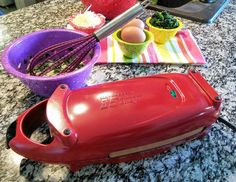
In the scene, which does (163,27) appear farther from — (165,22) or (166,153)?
(166,153)

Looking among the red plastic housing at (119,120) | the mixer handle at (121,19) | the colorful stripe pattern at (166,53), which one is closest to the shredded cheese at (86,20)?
the colorful stripe pattern at (166,53)

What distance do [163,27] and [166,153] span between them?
0.37 meters

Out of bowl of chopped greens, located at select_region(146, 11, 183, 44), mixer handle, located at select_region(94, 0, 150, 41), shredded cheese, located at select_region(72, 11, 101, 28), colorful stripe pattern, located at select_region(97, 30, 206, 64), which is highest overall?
mixer handle, located at select_region(94, 0, 150, 41)

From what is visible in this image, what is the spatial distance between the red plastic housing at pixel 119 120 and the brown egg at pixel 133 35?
0.21 meters

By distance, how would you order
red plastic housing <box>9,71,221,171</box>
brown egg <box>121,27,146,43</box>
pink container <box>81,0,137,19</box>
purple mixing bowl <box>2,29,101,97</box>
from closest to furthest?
red plastic housing <box>9,71,221,171</box> → purple mixing bowl <box>2,29,101,97</box> → brown egg <box>121,27,146,43</box> → pink container <box>81,0,137,19</box>

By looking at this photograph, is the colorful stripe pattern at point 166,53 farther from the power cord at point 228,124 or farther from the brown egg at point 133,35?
the power cord at point 228,124

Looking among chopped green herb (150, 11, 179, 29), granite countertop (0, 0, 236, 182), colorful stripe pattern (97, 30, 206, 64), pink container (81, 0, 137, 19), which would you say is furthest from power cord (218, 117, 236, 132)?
pink container (81, 0, 137, 19)

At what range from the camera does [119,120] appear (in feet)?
1.10

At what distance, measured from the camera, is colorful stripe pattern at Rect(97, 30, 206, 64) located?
61cm

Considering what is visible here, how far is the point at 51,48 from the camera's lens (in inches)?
20.0

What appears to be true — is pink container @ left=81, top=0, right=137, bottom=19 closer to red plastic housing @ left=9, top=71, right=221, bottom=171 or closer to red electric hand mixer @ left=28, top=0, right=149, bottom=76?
red electric hand mixer @ left=28, top=0, right=149, bottom=76

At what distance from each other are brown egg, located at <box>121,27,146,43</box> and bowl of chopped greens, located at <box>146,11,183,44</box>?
0.08 m

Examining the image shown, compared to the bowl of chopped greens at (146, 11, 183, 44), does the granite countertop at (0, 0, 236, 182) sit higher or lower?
lower

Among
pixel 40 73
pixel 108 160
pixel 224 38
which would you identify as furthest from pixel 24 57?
pixel 224 38
